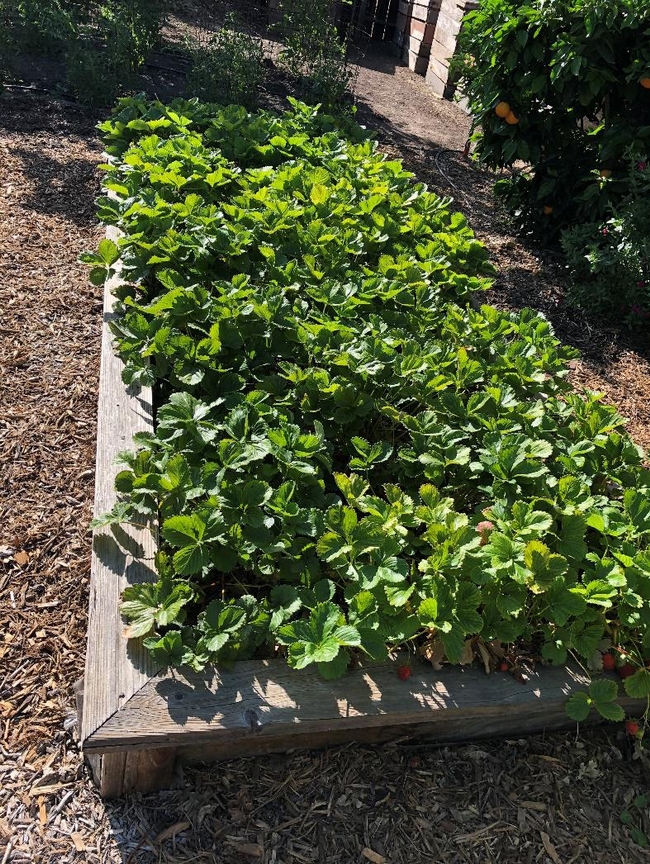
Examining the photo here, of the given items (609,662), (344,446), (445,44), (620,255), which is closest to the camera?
(609,662)

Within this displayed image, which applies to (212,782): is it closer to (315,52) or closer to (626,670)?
(626,670)

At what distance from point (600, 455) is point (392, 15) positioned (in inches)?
486

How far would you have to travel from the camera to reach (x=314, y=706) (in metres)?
1.69

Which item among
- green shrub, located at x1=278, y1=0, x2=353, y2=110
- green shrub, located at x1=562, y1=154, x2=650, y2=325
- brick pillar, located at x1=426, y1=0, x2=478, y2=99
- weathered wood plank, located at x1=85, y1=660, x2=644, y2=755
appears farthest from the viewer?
brick pillar, located at x1=426, y1=0, x2=478, y2=99

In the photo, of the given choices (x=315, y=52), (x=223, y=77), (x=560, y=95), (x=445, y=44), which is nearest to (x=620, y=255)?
(x=560, y=95)

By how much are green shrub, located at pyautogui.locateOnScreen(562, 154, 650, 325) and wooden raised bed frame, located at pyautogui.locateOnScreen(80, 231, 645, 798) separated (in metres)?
2.99

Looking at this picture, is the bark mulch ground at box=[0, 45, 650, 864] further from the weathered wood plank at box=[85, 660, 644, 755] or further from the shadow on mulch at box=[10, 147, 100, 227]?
the shadow on mulch at box=[10, 147, 100, 227]

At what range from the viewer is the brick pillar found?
918 centimetres

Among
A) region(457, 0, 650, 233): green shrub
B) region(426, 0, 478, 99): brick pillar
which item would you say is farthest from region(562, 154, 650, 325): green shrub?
region(426, 0, 478, 99): brick pillar

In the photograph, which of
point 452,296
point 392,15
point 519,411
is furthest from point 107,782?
point 392,15

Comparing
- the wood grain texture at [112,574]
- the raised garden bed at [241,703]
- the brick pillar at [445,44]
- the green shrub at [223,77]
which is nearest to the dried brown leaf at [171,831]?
the raised garden bed at [241,703]

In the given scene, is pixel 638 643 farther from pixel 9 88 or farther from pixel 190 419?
pixel 9 88

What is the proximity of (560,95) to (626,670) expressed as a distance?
4303mm

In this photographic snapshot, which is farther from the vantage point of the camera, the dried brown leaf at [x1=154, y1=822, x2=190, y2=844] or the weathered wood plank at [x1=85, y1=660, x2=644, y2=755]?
the dried brown leaf at [x1=154, y1=822, x2=190, y2=844]
